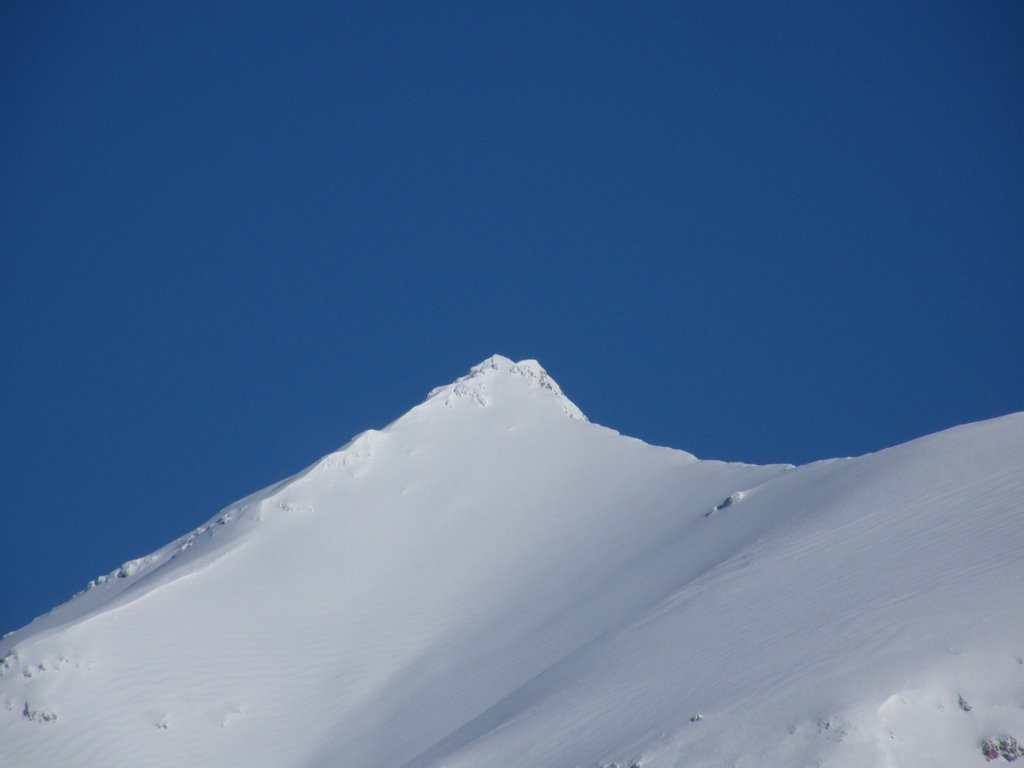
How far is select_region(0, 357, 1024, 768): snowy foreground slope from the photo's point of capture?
20438 millimetres

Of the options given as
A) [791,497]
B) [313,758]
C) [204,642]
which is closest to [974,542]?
[791,497]

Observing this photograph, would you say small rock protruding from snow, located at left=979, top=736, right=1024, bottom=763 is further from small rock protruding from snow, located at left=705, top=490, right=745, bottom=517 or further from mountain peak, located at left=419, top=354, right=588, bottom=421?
mountain peak, located at left=419, top=354, right=588, bottom=421

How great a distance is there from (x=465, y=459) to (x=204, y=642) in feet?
49.8

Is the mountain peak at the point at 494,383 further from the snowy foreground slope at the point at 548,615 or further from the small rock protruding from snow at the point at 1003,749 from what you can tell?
the small rock protruding from snow at the point at 1003,749

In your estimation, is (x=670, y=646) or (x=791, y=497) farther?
(x=791, y=497)

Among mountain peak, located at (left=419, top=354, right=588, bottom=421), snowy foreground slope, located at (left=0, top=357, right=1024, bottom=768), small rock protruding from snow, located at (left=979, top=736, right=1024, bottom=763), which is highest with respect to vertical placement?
mountain peak, located at (left=419, top=354, right=588, bottom=421)

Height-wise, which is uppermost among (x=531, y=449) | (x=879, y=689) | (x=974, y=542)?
(x=531, y=449)

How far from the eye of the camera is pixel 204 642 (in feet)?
125

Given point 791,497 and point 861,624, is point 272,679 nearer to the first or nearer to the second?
point 791,497

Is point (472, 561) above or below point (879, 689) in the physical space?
above

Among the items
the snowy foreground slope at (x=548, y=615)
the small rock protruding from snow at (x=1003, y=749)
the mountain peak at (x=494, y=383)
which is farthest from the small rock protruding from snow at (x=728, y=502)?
the small rock protruding from snow at (x=1003, y=749)

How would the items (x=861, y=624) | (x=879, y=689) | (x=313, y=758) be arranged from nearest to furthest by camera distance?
(x=879, y=689) → (x=861, y=624) → (x=313, y=758)

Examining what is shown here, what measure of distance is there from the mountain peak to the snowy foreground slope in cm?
17

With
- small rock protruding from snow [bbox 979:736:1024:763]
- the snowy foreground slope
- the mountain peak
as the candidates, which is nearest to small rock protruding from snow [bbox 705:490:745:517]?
the snowy foreground slope
